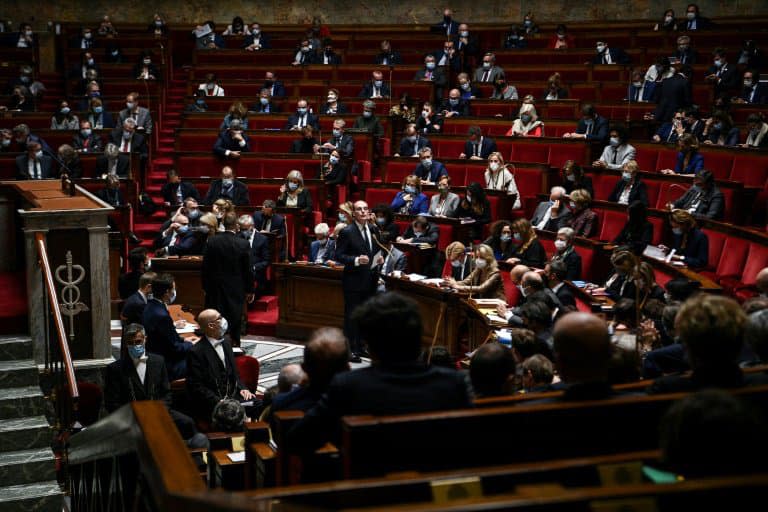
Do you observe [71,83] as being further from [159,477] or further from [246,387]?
[159,477]

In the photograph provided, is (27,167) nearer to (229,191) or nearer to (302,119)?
(229,191)

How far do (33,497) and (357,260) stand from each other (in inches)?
144

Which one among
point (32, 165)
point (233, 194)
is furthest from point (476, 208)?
point (32, 165)

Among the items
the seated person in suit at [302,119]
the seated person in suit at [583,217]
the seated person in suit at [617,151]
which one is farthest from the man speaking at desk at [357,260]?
the seated person in suit at [302,119]

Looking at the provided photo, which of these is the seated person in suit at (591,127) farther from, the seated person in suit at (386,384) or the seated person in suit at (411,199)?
the seated person in suit at (386,384)

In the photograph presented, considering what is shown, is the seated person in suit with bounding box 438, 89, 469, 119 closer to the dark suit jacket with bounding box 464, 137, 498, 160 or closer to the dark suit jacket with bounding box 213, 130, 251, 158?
the dark suit jacket with bounding box 464, 137, 498, 160

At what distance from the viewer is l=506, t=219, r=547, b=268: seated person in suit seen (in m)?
7.46

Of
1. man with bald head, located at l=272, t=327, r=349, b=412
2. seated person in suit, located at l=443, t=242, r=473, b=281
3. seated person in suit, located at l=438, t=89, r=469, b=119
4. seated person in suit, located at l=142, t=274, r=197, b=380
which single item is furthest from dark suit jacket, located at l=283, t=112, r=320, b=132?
man with bald head, located at l=272, t=327, r=349, b=412

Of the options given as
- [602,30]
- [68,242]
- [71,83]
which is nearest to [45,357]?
[68,242]

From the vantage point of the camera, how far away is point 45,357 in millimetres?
4715

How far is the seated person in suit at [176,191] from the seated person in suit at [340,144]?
59.1 inches

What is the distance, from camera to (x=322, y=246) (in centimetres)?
841

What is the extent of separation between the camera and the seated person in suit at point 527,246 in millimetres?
7465

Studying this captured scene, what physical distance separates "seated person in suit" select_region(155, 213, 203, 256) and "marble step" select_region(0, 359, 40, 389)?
12.7 ft
